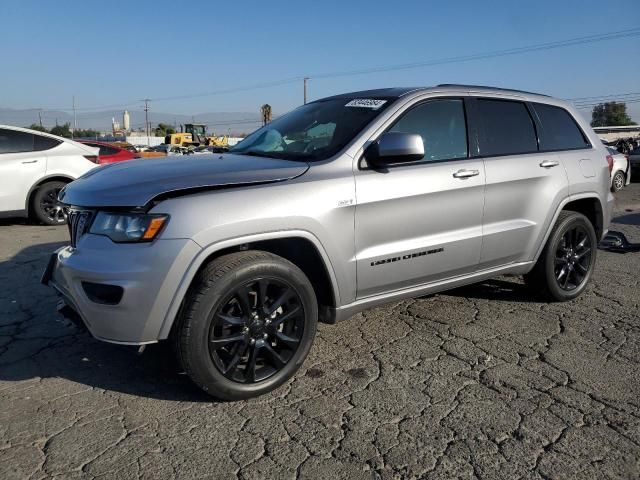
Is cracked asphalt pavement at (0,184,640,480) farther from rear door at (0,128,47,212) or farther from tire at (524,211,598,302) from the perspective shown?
rear door at (0,128,47,212)

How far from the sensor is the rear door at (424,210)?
336 centimetres

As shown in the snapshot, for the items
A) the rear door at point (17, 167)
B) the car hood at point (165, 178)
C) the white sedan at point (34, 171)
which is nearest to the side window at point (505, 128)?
the car hood at point (165, 178)

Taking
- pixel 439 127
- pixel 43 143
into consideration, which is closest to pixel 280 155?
pixel 439 127

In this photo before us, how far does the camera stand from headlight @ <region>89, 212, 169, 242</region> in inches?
107

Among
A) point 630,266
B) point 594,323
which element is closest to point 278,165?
point 594,323

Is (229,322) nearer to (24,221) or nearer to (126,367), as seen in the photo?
(126,367)

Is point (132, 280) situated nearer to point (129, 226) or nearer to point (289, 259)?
point (129, 226)

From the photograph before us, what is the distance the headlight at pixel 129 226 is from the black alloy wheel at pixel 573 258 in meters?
3.40

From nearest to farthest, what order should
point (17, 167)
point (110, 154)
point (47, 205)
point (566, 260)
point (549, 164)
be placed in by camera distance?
1. point (549, 164)
2. point (566, 260)
3. point (17, 167)
4. point (47, 205)
5. point (110, 154)

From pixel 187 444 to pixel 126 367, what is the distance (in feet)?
3.42

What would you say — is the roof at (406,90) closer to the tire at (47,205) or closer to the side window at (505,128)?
the side window at (505,128)

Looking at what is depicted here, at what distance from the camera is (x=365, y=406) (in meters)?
3.00

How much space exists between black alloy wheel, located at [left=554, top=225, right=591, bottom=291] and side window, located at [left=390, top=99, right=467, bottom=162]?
4.61 feet

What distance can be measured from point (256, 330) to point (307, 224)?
0.66m
